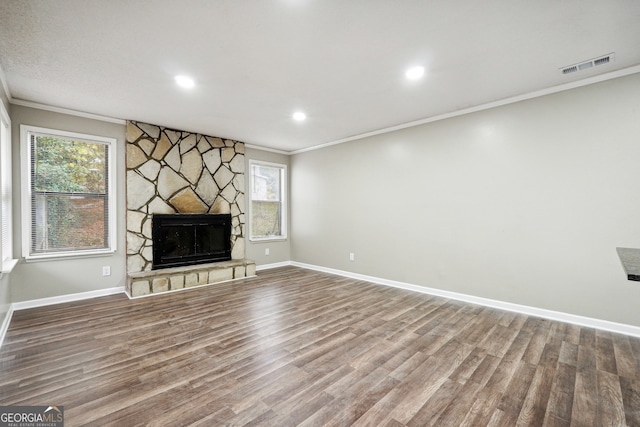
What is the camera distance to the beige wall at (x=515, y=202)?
282cm

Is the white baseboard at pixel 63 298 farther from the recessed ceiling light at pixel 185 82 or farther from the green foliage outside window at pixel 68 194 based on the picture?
the recessed ceiling light at pixel 185 82

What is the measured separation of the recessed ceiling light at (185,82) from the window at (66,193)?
199 cm

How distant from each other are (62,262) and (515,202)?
19.4 ft

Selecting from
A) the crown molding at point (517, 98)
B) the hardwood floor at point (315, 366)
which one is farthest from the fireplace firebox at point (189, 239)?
the crown molding at point (517, 98)

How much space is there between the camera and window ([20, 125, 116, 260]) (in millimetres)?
3570

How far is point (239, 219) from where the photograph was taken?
5.53m

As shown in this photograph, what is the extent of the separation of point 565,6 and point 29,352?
4968 millimetres

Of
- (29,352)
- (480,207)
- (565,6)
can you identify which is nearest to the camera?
(565,6)

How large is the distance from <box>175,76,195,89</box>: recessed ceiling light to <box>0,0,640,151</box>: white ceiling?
0.08 meters

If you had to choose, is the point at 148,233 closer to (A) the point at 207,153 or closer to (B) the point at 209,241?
(B) the point at 209,241

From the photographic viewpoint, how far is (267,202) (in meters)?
6.13

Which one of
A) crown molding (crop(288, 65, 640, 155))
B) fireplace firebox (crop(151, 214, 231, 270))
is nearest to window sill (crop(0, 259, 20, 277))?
fireplace firebox (crop(151, 214, 231, 270))

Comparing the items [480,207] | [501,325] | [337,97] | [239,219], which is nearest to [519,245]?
[480,207]

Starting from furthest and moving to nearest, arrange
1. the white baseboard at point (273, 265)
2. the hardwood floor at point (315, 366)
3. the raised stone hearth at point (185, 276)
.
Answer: the white baseboard at point (273, 265) < the raised stone hearth at point (185, 276) < the hardwood floor at point (315, 366)
